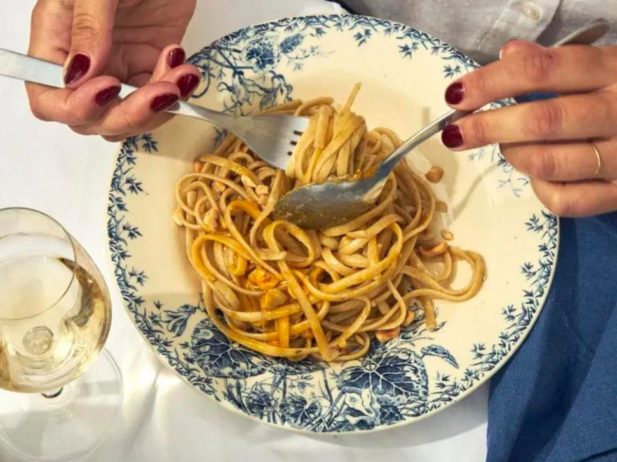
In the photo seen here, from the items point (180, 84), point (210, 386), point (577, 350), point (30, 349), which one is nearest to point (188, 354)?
point (210, 386)

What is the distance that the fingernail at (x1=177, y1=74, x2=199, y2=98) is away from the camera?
2.81 ft

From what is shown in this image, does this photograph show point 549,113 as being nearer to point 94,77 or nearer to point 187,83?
point 187,83

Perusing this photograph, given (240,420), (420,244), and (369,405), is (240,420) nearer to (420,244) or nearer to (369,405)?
(369,405)

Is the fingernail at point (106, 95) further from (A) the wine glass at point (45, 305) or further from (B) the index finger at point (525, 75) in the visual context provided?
(B) the index finger at point (525, 75)

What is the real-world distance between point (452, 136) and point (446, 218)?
9.0 inches

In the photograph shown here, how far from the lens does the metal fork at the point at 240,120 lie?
83 centimetres

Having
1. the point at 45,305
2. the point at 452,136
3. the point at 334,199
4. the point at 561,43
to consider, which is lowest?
the point at 45,305

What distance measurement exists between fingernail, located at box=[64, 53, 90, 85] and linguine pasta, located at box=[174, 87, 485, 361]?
0.20 meters

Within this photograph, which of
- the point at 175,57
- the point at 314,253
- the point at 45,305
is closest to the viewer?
the point at 45,305

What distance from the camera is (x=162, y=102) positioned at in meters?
0.83

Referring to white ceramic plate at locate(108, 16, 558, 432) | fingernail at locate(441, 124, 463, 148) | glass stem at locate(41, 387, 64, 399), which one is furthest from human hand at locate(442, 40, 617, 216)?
glass stem at locate(41, 387, 64, 399)

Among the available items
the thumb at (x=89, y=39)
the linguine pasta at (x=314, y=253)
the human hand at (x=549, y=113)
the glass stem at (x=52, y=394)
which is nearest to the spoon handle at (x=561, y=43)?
the human hand at (x=549, y=113)

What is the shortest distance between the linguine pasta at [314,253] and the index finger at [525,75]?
0.22 metres

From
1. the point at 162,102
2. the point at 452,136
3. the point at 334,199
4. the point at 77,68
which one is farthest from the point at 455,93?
→ the point at 77,68
